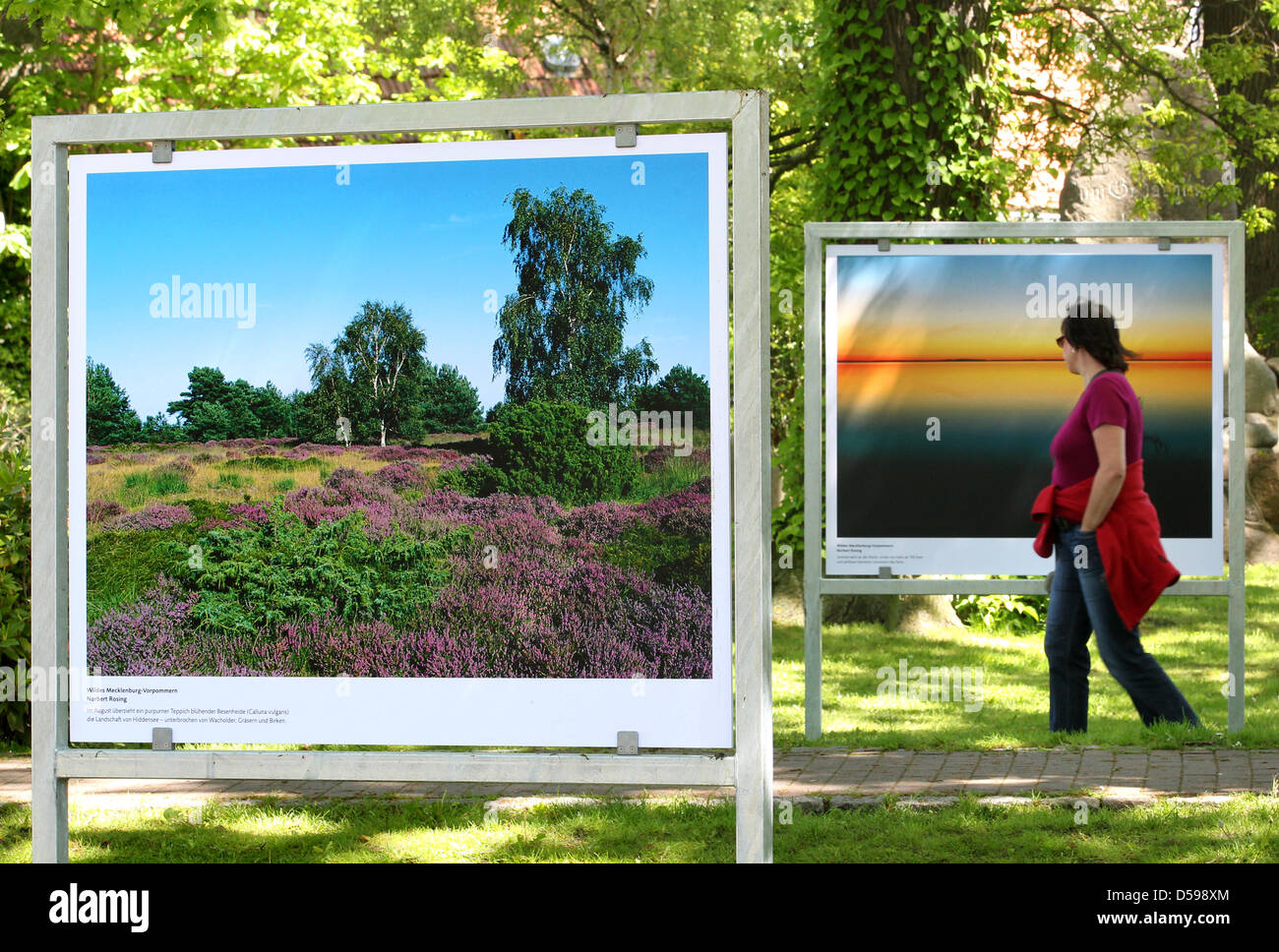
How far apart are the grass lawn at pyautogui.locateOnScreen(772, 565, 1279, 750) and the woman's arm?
1.27 metres

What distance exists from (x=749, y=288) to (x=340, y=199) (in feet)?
4.51

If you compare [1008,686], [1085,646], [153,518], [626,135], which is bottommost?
[1008,686]

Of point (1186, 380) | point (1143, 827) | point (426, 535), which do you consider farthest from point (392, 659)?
point (1186, 380)

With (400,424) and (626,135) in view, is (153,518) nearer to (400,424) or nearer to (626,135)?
(400,424)

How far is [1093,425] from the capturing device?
275 inches

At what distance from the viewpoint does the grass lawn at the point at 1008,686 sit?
7.46 metres

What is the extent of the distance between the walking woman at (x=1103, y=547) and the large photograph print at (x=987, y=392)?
0.54m

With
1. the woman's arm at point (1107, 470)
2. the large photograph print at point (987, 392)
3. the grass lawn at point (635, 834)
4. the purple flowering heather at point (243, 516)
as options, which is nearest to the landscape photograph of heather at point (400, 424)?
the purple flowering heather at point (243, 516)

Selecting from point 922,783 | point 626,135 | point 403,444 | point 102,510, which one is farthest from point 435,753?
point 922,783

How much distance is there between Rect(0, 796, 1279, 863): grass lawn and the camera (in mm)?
5254

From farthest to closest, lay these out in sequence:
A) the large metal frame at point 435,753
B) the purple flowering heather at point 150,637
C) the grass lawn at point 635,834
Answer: the grass lawn at point 635,834
the purple flowering heather at point 150,637
the large metal frame at point 435,753

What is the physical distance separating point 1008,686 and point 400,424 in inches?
248

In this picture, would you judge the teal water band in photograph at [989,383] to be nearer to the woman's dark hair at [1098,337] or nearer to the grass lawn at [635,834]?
the woman's dark hair at [1098,337]

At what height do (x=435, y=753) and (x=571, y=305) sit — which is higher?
(x=571, y=305)
